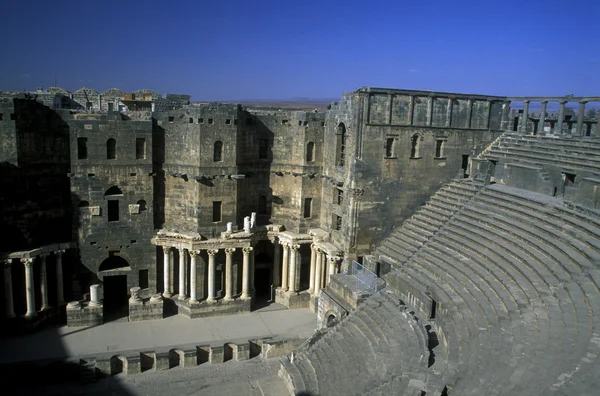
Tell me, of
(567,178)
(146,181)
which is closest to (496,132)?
(567,178)

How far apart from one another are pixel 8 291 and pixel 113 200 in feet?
20.5

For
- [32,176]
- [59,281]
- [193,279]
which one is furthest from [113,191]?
[193,279]

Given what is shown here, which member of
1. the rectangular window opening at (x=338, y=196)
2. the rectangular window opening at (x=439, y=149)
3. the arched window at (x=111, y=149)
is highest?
the rectangular window opening at (x=439, y=149)

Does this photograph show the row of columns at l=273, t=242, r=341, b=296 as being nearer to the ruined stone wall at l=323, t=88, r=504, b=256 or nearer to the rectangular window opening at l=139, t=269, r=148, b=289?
the ruined stone wall at l=323, t=88, r=504, b=256

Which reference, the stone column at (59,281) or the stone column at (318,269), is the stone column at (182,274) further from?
the stone column at (318,269)

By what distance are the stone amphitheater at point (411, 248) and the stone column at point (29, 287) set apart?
0.25 ft

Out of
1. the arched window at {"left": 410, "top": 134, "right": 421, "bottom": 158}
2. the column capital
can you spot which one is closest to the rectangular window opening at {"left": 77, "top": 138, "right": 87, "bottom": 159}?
the column capital

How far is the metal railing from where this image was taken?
71.4 ft

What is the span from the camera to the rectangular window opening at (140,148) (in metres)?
26.7

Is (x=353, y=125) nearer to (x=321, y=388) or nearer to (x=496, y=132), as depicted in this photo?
(x=496, y=132)

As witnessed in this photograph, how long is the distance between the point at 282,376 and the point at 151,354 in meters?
5.48

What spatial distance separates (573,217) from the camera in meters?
18.1

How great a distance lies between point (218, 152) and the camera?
2702 centimetres

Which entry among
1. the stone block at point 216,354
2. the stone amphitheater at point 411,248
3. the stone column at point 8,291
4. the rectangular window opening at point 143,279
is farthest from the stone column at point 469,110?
the stone column at point 8,291
